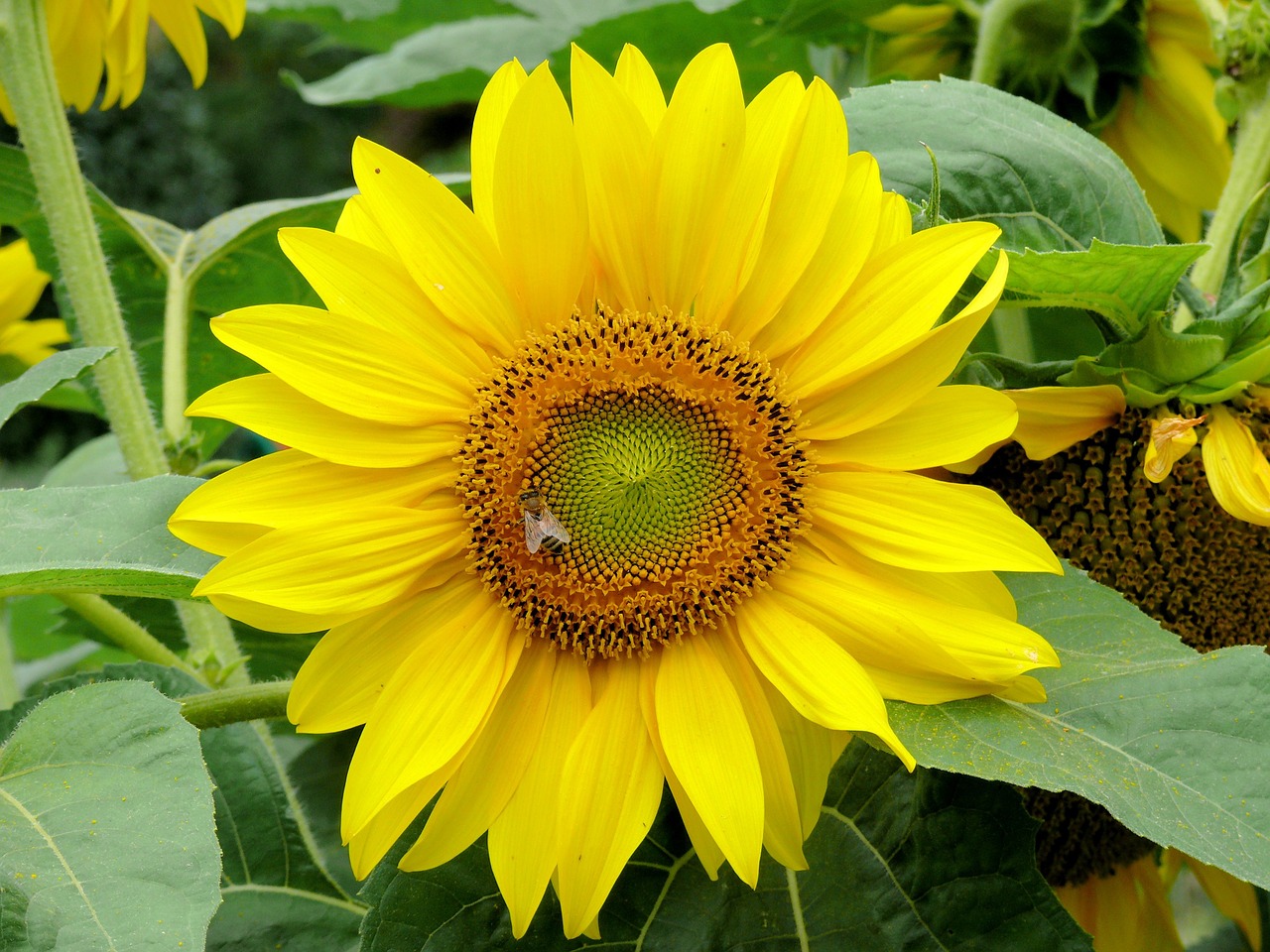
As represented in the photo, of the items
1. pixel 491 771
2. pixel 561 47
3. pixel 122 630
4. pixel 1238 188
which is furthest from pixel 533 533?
pixel 561 47

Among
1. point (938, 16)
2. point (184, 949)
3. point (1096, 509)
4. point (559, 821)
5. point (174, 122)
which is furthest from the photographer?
point (174, 122)

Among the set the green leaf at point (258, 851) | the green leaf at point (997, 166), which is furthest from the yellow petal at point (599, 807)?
the green leaf at point (997, 166)

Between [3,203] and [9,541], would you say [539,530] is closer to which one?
[9,541]

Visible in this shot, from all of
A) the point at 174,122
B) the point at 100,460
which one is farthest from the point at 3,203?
the point at 174,122

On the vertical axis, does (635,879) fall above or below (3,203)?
below

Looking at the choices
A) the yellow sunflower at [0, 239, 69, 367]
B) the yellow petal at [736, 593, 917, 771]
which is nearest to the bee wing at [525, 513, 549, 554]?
the yellow petal at [736, 593, 917, 771]

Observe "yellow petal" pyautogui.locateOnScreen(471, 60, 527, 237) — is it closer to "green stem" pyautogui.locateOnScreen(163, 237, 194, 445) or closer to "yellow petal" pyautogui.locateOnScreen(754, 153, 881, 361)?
"yellow petal" pyautogui.locateOnScreen(754, 153, 881, 361)
